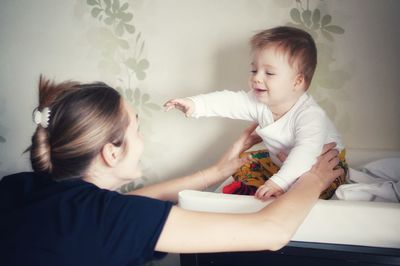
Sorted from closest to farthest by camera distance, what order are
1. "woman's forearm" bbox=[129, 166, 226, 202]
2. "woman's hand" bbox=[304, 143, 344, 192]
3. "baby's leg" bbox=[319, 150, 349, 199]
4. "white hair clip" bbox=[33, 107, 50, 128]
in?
"white hair clip" bbox=[33, 107, 50, 128] → "woman's hand" bbox=[304, 143, 344, 192] → "baby's leg" bbox=[319, 150, 349, 199] → "woman's forearm" bbox=[129, 166, 226, 202]

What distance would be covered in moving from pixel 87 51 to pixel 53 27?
20 centimetres

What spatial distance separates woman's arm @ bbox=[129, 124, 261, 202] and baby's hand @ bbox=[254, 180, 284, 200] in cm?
28

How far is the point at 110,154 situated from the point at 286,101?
0.55 m

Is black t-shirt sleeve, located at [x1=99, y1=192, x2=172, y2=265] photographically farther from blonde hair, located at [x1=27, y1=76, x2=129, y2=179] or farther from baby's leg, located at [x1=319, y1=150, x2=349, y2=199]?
baby's leg, located at [x1=319, y1=150, x2=349, y2=199]

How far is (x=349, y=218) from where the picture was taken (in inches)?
26.8

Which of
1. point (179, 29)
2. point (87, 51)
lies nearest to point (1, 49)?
point (87, 51)

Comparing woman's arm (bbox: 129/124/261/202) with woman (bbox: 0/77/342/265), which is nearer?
woman (bbox: 0/77/342/265)

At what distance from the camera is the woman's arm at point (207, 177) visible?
40.6 inches

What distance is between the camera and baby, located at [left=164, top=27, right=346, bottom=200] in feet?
2.95

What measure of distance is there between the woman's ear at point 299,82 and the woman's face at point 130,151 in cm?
49

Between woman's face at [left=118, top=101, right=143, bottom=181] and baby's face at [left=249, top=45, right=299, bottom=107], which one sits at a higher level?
baby's face at [left=249, top=45, right=299, bottom=107]

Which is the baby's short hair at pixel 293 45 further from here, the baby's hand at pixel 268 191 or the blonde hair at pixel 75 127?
the blonde hair at pixel 75 127

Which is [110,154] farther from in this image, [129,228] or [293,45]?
[293,45]

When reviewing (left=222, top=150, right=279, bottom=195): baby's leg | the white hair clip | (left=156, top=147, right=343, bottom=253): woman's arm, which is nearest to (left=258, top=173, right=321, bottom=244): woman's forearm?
(left=156, top=147, right=343, bottom=253): woman's arm
